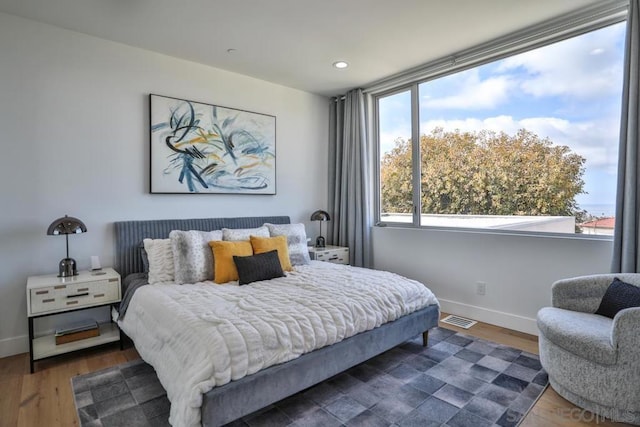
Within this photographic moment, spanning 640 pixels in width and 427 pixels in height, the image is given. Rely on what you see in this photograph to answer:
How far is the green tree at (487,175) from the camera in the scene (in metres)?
3.12

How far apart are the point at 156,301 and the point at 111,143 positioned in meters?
1.69

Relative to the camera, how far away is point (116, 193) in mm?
3262

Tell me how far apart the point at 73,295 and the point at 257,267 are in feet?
4.59

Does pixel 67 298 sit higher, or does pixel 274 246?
pixel 274 246

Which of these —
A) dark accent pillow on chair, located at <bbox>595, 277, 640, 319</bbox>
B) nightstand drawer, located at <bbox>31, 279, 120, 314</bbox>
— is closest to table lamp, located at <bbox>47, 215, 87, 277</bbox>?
nightstand drawer, located at <bbox>31, 279, 120, 314</bbox>

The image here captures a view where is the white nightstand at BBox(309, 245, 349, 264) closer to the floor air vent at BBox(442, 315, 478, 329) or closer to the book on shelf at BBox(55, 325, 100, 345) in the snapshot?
the floor air vent at BBox(442, 315, 478, 329)

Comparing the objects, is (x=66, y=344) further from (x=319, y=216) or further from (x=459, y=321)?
(x=459, y=321)

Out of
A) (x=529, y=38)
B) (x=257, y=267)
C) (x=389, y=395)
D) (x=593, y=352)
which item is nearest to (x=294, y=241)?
(x=257, y=267)

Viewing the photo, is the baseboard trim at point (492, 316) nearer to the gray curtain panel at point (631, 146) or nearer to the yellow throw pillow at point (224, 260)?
the gray curtain panel at point (631, 146)

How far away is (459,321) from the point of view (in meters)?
3.59

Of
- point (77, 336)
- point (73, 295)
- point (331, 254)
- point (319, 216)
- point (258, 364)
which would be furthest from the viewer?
point (319, 216)

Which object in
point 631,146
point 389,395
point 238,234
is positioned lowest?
point 389,395

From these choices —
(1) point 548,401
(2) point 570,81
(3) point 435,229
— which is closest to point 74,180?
(3) point 435,229

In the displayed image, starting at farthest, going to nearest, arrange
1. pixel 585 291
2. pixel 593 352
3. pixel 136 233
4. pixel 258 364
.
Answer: pixel 136 233, pixel 585 291, pixel 593 352, pixel 258 364
